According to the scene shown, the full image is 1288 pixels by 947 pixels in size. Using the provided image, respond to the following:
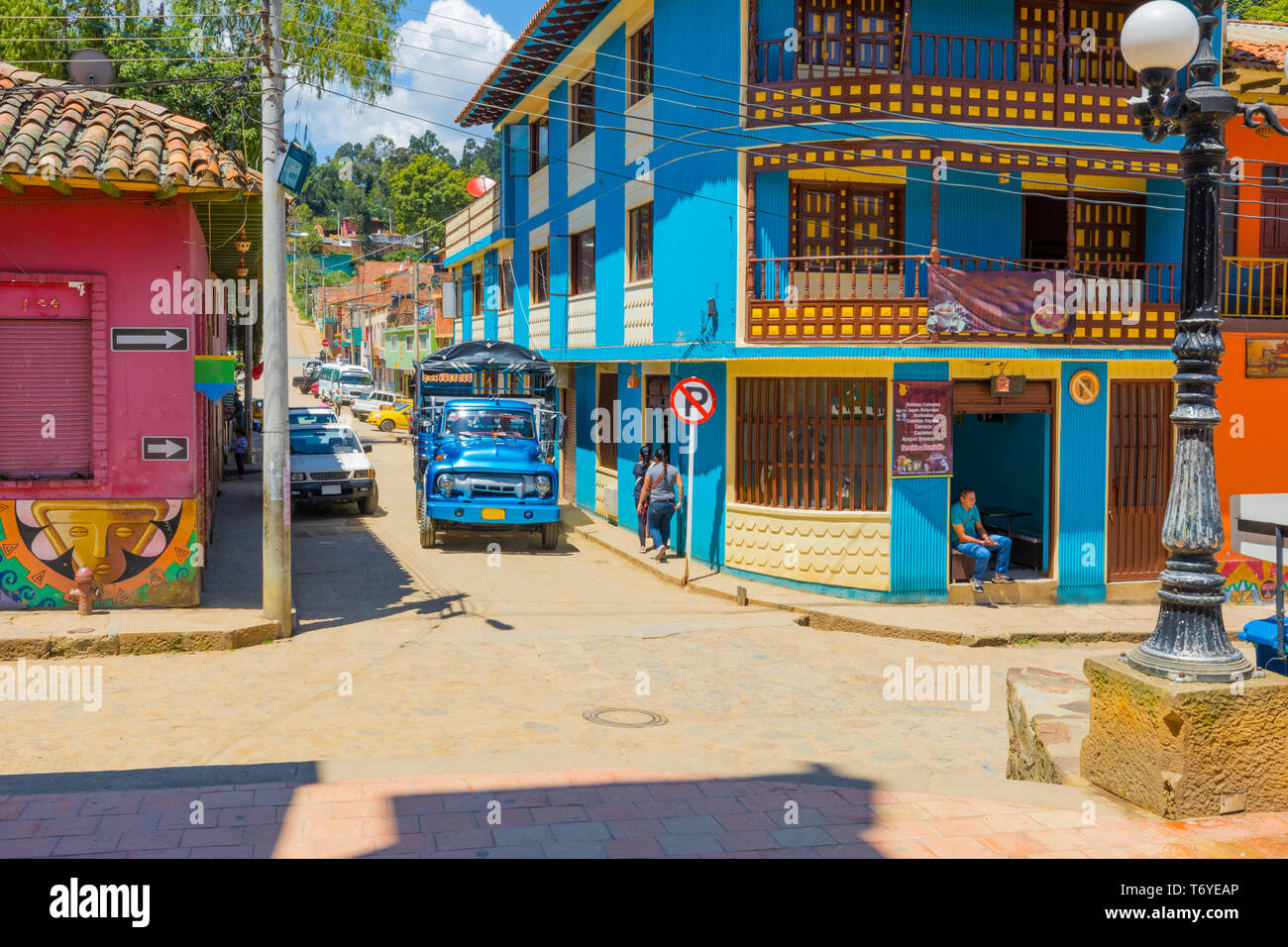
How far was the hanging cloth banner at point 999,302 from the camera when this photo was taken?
50.0ft

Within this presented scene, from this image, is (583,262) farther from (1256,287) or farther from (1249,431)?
(1249,431)

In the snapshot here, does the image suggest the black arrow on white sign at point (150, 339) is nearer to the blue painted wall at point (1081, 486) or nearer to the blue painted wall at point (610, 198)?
the blue painted wall at point (610, 198)

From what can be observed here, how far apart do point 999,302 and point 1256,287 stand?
4970 millimetres

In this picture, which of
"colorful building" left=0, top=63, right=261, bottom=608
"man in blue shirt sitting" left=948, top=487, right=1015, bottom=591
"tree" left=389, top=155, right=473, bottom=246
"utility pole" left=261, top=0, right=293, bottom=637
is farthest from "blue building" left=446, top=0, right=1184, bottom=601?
"tree" left=389, top=155, right=473, bottom=246

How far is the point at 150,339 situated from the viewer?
12.0 meters

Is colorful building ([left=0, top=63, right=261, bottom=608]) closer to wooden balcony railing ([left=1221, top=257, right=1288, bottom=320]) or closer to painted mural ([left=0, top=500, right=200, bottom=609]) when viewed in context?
painted mural ([left=0, top=500, right=200, bottom=609])

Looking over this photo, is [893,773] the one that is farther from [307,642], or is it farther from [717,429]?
[717,429]

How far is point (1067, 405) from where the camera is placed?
1605cm

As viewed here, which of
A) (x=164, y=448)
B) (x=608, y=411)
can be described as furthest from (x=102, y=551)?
(x=608, y=411)

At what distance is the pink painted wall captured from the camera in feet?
38.2

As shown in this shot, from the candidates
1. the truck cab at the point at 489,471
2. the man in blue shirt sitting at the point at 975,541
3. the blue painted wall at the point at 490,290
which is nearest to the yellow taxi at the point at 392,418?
the blue painted wall at the point at 490,290

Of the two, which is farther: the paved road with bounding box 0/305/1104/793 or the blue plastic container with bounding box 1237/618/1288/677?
the paved road with bounding box 0/305/1104/793

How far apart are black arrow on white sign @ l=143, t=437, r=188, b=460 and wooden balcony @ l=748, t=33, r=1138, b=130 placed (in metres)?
8.80

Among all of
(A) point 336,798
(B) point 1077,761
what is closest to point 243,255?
(A) point 336,798
